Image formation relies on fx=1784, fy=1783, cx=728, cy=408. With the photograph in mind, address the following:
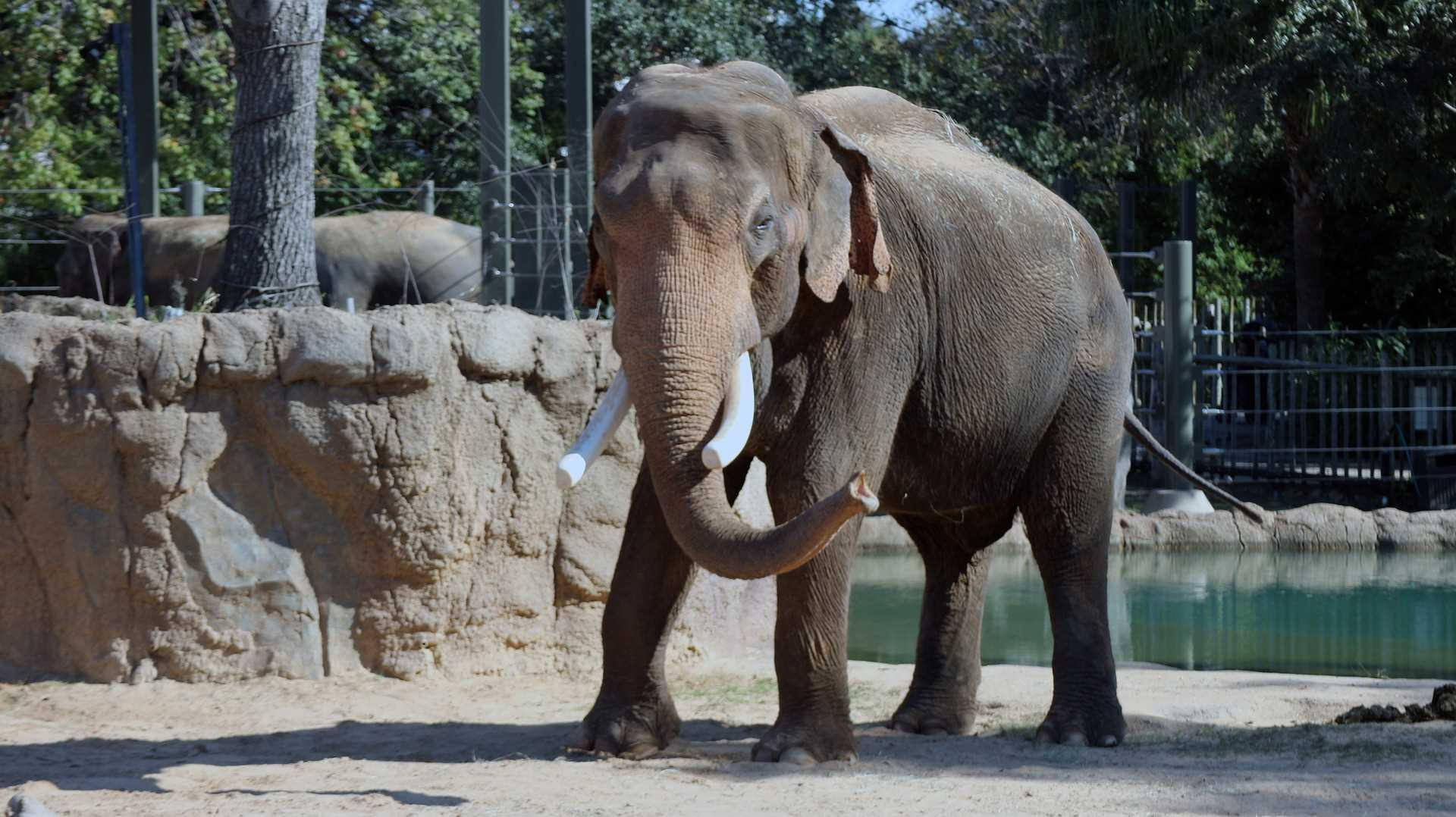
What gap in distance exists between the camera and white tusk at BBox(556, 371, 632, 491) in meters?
4.63

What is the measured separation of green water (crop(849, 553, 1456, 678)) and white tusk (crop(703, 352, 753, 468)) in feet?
16.3

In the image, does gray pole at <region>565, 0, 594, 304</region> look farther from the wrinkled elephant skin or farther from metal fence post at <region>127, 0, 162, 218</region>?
metal fence post at <region>127, 0, 162, 218</region>

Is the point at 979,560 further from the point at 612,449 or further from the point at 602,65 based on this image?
the point at 602,65

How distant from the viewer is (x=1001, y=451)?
247 inches

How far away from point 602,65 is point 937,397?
16120 mm

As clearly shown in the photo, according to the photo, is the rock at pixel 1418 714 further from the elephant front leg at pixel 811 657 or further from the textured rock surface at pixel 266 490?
the textured rock surface at pixel 266 490

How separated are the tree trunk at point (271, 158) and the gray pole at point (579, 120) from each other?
1.47 metres

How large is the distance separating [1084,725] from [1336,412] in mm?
11169

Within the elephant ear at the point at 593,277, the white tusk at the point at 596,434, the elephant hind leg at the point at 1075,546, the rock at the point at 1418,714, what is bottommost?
the rock at the point at 1418,714

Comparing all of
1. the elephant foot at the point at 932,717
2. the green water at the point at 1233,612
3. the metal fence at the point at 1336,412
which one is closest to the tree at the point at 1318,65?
the metal fence at the point at 1336,412

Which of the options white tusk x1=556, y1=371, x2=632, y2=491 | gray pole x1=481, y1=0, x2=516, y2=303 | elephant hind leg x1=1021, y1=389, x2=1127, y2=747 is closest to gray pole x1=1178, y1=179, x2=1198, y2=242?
gray pole x1=481, y1=0, x2=516, y2=303

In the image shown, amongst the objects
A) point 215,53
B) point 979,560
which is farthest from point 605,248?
point 215,53

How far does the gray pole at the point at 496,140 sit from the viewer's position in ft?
32.1

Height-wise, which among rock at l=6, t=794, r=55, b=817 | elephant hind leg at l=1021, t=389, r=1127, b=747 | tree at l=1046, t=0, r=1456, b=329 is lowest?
rock at l=6, t=794, r=55, b=817
